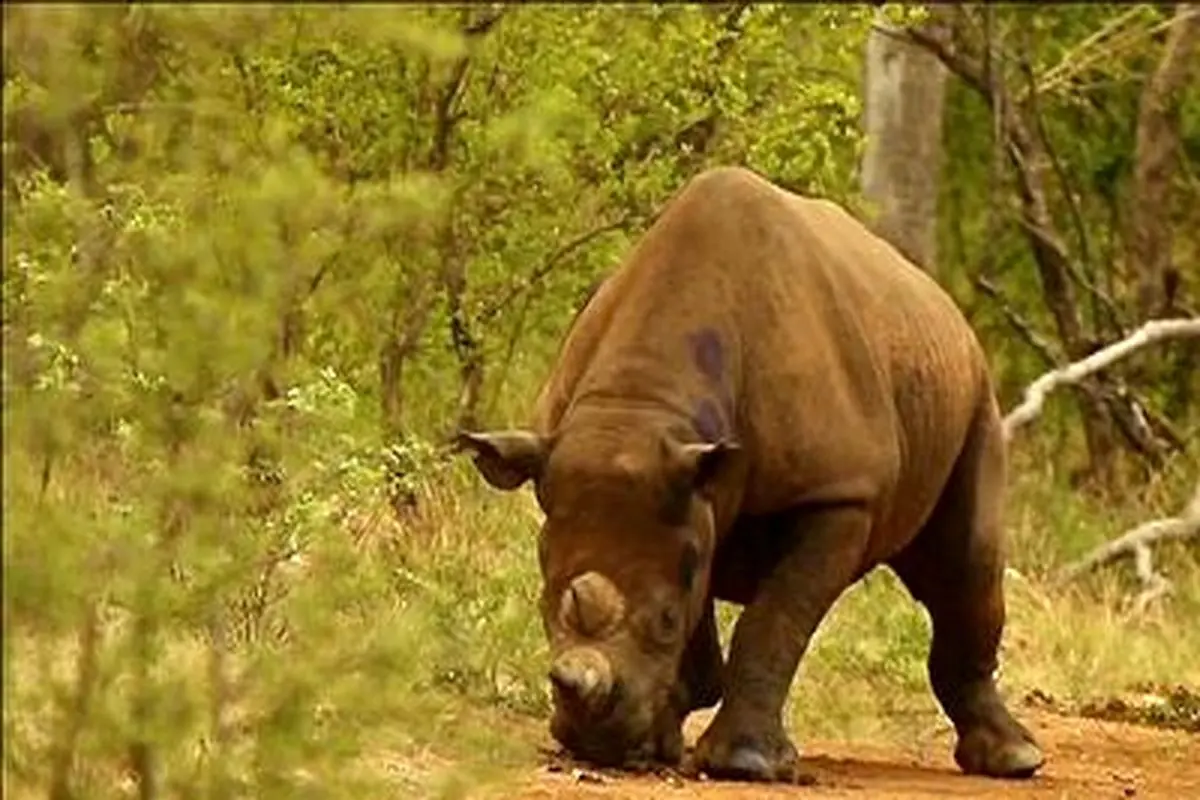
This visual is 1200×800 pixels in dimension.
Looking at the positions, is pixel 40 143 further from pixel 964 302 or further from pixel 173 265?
pixel 964 302

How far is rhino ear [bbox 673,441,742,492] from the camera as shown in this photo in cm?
927

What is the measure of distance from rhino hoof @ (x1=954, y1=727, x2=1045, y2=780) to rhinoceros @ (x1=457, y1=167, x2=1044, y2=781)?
2.72ft

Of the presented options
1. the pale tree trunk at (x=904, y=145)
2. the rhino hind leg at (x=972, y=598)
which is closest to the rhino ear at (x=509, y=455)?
the rhino hind leg at (x=972, y=598)

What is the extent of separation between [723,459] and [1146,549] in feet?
26.0

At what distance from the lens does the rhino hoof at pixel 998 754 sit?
11.1 m

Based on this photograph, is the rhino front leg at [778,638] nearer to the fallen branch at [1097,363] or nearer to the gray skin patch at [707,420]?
the gray skin patch at [707,420]

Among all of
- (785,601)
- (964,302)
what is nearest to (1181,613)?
(785,601)

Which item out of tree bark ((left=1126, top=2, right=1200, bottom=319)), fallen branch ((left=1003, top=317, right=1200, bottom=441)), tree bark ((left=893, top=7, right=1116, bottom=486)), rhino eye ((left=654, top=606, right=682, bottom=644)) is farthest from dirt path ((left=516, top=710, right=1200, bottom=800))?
tree bark ((left=1126, top=2, right=1200, bottom=319))

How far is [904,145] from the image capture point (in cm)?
2097

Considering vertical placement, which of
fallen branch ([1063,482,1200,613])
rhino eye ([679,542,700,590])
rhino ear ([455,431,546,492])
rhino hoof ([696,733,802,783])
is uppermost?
rhino ear ([455,431,546,492])

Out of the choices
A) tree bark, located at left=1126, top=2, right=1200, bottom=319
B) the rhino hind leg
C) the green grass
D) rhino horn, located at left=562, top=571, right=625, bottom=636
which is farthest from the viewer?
tree bark, located at left=1126, top=2, right=1200, bottom=319

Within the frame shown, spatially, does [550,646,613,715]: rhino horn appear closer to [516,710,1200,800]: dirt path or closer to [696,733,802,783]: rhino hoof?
[516,710,1200,800]: dirt path

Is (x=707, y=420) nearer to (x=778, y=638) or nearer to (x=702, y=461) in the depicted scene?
(x=702, y=461)

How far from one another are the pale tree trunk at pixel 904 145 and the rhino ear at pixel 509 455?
11.4m
